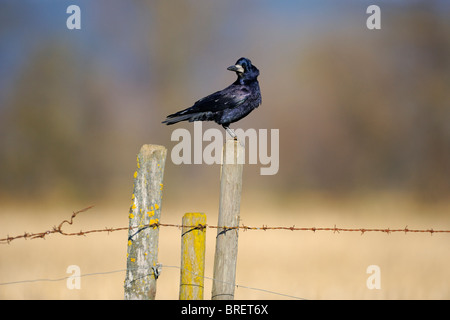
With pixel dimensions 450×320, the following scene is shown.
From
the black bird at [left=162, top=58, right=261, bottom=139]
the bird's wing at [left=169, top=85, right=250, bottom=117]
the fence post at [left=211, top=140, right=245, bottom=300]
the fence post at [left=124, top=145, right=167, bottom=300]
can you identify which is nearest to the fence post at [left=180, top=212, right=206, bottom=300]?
the fence post at [left=211, top=140, right=245, bottom=300]

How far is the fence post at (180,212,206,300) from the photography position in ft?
13.0

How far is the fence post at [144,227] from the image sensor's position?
3869mm

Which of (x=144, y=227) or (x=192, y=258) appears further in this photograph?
(x=192, y=258)

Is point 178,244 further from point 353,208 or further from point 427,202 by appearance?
point 427,202

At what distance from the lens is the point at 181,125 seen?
2380 cm

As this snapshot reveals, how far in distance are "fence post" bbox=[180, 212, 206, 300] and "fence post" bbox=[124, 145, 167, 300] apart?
0.78 feet

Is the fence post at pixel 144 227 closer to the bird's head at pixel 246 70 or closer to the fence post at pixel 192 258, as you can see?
the fence post at pixel 192 258

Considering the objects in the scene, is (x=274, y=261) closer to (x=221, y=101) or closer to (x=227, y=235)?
(x=221, y=101)

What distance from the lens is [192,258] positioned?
13.0ft

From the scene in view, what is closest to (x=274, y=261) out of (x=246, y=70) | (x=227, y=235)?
(x=246, y=70)

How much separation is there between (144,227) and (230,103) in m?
2.19

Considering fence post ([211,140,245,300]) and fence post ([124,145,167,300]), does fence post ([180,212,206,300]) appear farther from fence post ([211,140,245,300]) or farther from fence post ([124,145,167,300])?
fence post ([124,145,167,300])

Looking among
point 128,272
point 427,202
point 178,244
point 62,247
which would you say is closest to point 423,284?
point 178,244

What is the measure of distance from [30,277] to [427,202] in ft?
52.1
